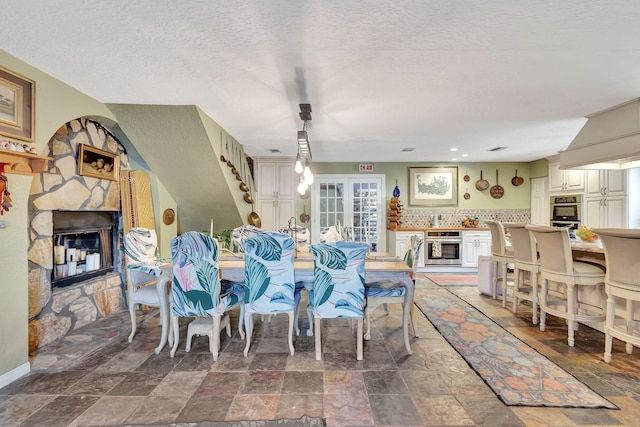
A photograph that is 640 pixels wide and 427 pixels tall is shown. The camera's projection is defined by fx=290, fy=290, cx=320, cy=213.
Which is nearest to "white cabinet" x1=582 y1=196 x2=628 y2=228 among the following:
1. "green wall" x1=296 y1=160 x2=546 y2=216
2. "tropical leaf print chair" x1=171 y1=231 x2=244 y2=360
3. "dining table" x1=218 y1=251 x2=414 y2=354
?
"green wall" x1=296 y1=160 x2=546 y2=216

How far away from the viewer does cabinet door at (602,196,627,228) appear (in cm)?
407

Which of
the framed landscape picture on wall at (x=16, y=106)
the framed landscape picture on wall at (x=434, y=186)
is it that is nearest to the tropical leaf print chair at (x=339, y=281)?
the framed landscape picture on wall at (x=16, y=106)

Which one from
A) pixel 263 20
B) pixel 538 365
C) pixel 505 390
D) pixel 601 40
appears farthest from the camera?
pixel 538 365

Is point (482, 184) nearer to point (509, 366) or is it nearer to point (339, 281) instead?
point (509, 366)

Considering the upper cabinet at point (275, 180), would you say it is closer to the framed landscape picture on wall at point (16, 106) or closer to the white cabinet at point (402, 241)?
the white cabinet at point (402, 241)

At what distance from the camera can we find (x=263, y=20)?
1653 millimetres

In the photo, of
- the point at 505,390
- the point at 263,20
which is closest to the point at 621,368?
the point at 505,390

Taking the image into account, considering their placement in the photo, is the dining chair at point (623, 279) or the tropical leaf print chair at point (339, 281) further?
the tropical leaf print chair at point (339, 281)

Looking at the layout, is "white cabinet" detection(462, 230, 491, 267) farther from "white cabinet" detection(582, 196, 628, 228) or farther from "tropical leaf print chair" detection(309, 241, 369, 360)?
"tropical leaf print chair" detection(309, 241, 369, 360)

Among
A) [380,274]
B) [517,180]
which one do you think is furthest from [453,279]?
[380,274]

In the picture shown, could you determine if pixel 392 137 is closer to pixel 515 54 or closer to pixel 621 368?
pixel 515 54

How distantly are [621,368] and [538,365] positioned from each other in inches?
23.9

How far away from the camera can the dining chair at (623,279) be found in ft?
7.11

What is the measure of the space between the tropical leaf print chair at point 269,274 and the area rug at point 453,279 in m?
3.36
